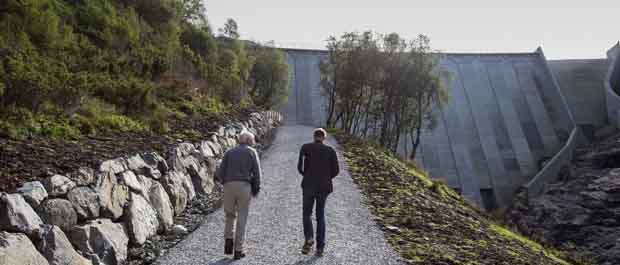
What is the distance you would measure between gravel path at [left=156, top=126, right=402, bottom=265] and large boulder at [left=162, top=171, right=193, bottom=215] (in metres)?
0.69

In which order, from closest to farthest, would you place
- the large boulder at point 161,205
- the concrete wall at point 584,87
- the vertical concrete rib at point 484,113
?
the large boulder at point 161,205
the vertical concrete rib at point 484,113
the concrete wall at point 584,87

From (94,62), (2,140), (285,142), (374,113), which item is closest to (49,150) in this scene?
(2,140)

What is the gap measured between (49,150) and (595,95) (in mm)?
58093

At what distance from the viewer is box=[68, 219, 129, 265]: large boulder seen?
6.50 metres

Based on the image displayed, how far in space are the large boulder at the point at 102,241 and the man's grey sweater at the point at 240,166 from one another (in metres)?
1.81

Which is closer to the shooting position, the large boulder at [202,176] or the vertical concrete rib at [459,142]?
the large boulder at [202,176]

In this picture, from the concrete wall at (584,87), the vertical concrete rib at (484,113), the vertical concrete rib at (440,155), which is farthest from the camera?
the concrete wall at (584,87)

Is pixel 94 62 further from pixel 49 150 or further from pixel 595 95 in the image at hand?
pixel 595 95

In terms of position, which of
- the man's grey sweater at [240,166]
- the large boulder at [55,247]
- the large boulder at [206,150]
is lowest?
the large boulder at [55,247]

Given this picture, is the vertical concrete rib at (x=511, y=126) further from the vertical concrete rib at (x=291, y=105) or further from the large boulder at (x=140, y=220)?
the large boulder at (x=140, y=220)

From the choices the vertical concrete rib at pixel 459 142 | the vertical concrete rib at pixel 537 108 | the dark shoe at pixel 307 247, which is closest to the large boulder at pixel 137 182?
the dark shoe at pixel 307 247

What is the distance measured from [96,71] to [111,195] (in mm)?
6444

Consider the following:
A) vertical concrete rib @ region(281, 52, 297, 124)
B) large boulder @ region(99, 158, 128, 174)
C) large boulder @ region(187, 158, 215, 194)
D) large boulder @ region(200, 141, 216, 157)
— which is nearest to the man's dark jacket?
large boulder @ region(99, 158, 128, 174)

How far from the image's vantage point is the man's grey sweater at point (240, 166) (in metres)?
7.50
